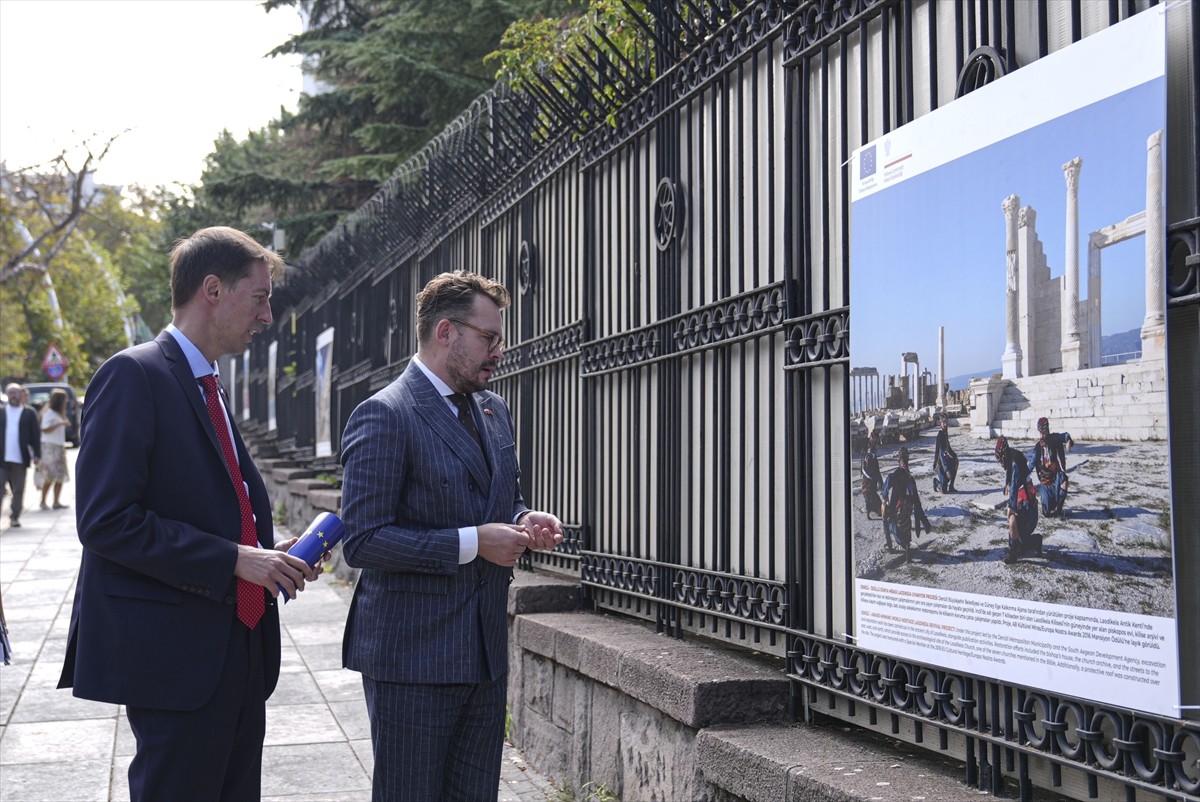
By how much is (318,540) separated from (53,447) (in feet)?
64.3

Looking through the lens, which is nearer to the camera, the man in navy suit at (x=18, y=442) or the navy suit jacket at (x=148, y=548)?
the navy suit jacket at (x=148, y=548)

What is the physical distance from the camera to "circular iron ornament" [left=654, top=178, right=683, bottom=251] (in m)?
5.29

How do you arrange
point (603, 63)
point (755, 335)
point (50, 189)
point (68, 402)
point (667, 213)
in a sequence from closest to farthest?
point (755, 335) < point (667, 213) < point (603, 63) < point (50, 189) < point (68, 402)

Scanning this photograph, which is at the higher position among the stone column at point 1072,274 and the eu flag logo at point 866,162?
the eu flag logo at point 866,162

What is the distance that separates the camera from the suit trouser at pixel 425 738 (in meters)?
3.69

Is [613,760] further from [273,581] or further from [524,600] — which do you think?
[273,581]

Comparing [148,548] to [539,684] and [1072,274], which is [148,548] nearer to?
[1072,274]

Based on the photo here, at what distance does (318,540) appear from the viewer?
3492mm

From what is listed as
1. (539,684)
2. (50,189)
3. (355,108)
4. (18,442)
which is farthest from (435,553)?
(50,189)

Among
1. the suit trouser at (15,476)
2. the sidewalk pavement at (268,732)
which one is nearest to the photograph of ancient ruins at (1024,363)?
the sidewalk pavement at (268,732)

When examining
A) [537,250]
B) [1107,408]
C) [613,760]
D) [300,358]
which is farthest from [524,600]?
[300,358]

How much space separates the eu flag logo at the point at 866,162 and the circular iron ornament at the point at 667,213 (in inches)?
62.8

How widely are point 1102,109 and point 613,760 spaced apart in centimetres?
331

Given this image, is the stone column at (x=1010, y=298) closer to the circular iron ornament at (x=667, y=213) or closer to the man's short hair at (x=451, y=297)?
the man's short hair at (x=451, y=297)
